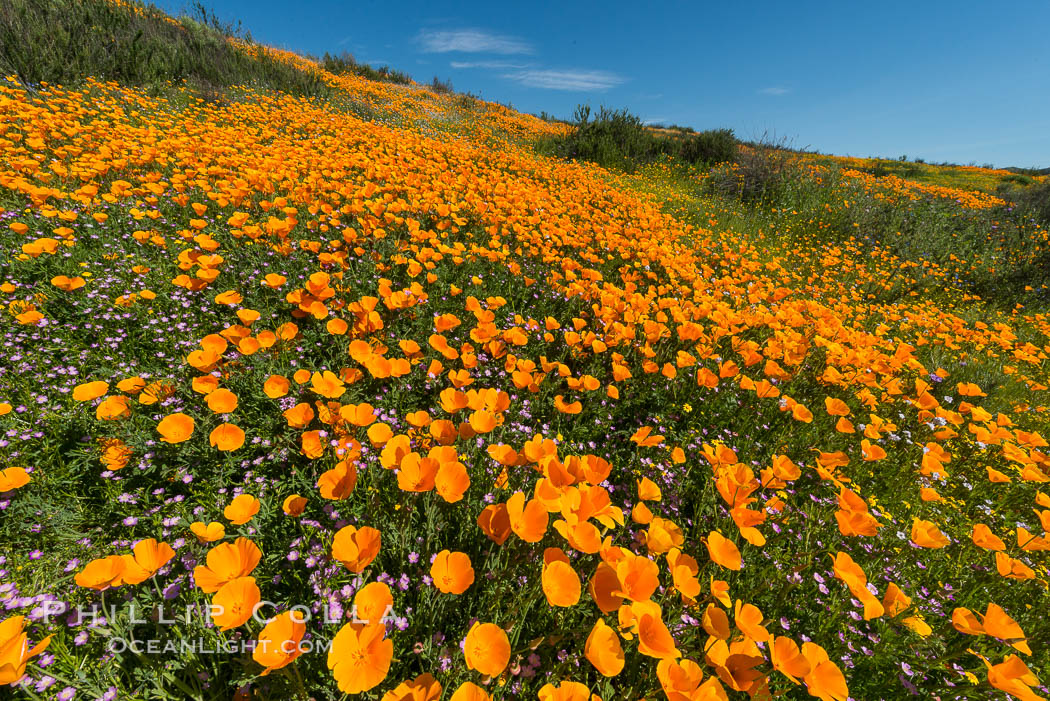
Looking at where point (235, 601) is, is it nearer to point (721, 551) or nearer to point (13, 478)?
point (13, 478)

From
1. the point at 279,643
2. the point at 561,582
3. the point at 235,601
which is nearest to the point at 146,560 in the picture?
the point at 235,601

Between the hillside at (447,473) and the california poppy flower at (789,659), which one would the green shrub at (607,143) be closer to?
the hillside at (447,473)

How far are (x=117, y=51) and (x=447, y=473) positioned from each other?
13.1 metres

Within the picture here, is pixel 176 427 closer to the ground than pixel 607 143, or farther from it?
closer to the ground

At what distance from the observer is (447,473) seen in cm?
152

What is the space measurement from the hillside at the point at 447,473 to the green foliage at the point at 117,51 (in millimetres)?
3224

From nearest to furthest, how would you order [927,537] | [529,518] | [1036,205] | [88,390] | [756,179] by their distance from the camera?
[529,518]
[927,537]
[88,390]
[1036,205]
[756,179]

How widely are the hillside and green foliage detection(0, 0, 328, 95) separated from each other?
3.22m

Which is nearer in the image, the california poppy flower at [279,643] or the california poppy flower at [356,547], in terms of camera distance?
the california poppy flower at [279,643]

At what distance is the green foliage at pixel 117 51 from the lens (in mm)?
7188

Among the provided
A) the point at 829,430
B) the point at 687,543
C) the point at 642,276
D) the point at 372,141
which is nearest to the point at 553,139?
the point at 372,141

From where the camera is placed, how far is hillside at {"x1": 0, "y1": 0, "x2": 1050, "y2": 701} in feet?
4.24

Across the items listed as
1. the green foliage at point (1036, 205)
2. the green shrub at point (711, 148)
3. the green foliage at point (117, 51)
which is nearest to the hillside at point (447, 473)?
the green foliage at point (117, 51)

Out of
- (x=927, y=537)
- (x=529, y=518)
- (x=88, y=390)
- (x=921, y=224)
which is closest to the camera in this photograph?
(x=529, y=518)
